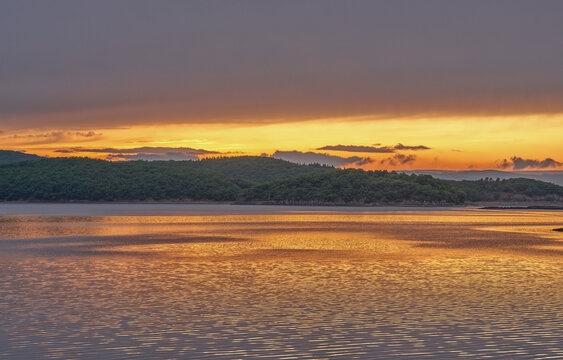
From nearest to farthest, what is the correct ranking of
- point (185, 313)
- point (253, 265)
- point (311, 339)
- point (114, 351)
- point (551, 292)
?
point (114, 351), point (311, 339), point (185, 313), point (551, 292), point (253, 265)

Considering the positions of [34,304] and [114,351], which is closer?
[114,351]

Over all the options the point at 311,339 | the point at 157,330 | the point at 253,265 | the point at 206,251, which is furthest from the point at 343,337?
the point at 206,251

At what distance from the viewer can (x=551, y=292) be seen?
29.8m

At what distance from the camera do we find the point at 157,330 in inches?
821

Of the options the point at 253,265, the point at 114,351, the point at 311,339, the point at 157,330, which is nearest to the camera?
the point at 114,351

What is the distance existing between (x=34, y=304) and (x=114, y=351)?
29.5 feet

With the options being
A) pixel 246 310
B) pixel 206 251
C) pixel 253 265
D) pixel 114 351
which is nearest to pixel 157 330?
pixel 114 351

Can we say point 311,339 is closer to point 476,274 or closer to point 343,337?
point 343,337

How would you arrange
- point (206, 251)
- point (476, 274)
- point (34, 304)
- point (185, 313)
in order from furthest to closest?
point (206, 251)
point (476, 274)
point (34, 304)
point (185, 313)

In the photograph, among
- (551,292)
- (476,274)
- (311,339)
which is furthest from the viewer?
(476,274)

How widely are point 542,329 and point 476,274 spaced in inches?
608

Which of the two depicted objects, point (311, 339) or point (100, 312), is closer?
point (311, 339)

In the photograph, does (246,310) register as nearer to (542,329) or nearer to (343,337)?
(343,337)

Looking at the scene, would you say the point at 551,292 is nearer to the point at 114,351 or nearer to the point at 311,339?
the point at 311,339
